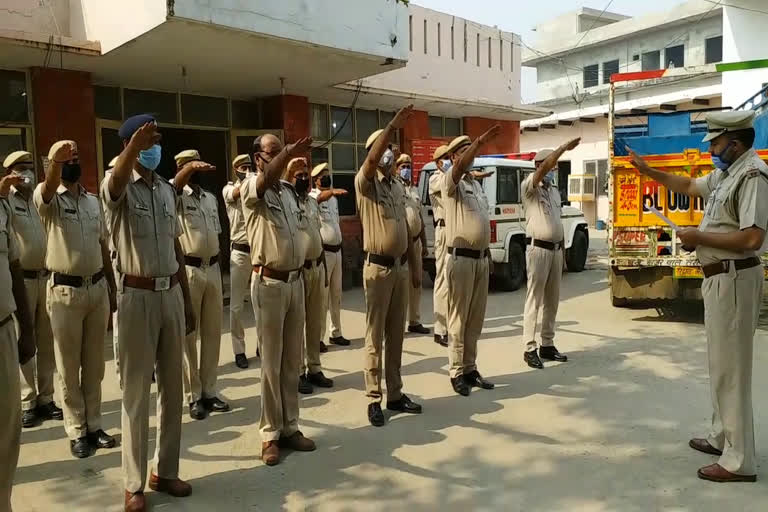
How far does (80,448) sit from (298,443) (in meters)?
1.39

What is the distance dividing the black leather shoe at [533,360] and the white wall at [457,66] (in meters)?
6.68

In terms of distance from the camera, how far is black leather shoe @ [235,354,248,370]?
614 cm

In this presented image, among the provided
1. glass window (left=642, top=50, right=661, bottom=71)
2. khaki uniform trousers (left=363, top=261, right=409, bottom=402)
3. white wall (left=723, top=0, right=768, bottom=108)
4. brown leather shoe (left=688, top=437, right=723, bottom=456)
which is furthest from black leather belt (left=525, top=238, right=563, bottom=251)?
glass window (left=642, top=50, right=661, bottom=71)

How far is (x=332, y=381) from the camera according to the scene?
5.62m

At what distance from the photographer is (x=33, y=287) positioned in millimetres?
4711

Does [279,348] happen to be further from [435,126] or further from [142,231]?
[435,126]

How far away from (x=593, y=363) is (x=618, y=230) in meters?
2.05

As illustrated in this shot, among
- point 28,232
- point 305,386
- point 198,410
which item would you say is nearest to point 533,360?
point 305,386

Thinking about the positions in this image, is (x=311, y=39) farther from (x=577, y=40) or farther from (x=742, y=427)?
(x=577, y=40)

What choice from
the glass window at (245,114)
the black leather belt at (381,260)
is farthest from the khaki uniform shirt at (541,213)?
the glass window at (245,114)

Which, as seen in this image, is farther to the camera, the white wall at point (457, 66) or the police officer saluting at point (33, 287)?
the white wall at point (457, 66)

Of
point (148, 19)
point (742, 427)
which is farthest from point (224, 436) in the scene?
point (148, 19)

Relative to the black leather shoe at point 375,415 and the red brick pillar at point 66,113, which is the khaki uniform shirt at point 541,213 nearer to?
the black leather shoe at point 375,415

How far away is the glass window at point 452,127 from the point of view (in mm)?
13680
